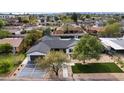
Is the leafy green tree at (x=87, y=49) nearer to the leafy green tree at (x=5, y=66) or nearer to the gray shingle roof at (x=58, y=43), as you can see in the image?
the gray shingle roof at (x=58, y=43)

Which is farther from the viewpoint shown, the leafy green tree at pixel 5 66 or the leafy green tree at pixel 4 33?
the leafy green tree at pixel 4 33

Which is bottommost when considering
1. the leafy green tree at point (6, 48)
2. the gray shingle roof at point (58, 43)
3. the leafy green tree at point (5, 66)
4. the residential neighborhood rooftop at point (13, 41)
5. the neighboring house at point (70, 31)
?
the leafy green tree at point (5, 66)

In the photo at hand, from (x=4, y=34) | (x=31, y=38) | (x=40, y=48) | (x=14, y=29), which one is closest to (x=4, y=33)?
(x=4, y=34)

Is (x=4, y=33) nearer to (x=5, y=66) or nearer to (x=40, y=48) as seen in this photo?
(x=5, y=66)

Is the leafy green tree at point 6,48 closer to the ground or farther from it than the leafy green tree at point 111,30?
closer to the ground

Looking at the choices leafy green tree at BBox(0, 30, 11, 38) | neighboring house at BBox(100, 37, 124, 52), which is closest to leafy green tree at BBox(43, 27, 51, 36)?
leafy green tree at BBox(0, 30, 11, 38)

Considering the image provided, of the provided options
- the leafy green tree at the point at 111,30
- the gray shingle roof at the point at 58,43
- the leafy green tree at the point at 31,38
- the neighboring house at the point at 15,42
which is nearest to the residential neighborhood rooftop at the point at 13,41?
the neighboring house at the point at 15,42

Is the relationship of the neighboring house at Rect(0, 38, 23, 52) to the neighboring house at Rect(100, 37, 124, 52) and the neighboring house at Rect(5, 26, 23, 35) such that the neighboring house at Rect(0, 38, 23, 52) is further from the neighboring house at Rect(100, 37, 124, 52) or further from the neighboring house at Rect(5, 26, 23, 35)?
the neighboring house at Rect(100, 37, 124, 52)
